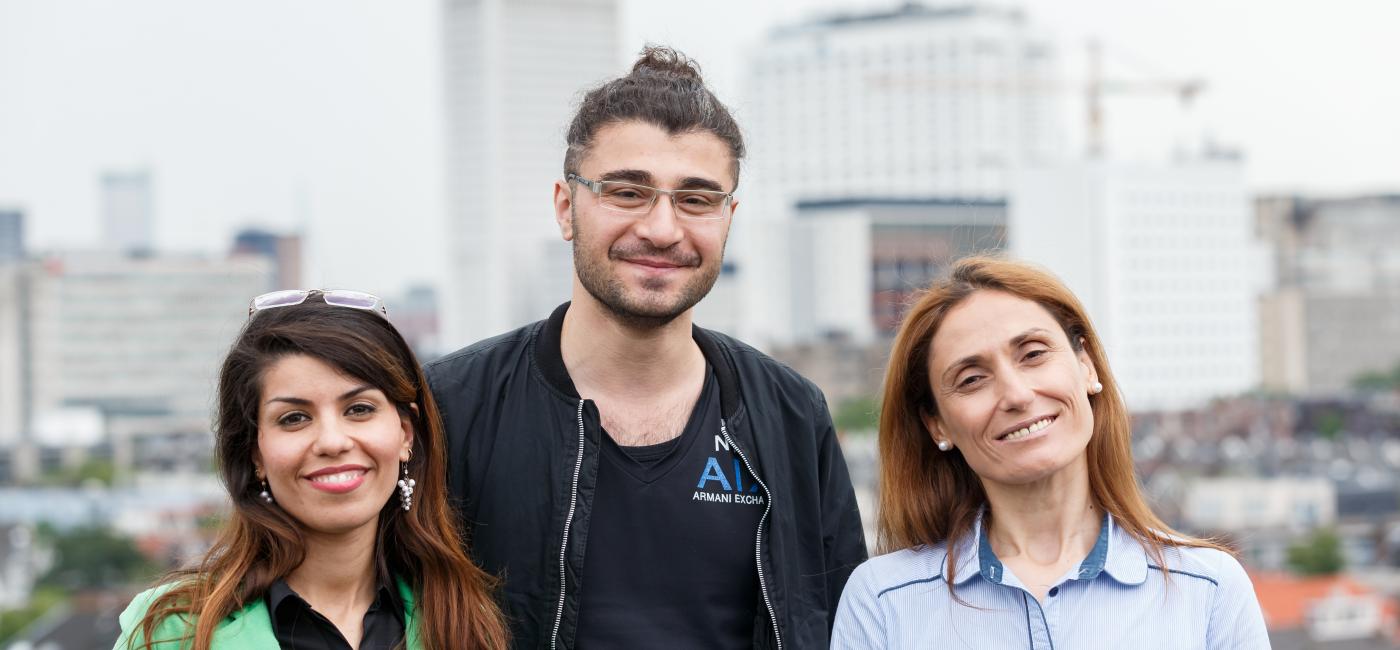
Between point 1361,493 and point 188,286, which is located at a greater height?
point 188,286

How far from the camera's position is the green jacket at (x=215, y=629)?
3.58 meters

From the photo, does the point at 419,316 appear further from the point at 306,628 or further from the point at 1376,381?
the point at 306,628

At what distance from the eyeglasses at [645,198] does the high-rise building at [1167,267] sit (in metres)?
93.8

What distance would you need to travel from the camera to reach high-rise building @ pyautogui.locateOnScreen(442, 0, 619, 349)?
473 feet

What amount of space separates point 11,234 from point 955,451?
137287mm

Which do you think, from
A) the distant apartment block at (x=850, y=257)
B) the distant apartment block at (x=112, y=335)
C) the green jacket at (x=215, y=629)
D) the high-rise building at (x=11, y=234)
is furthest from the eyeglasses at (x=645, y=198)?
the high-rise building at (x=11, y=234)

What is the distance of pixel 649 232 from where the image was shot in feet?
13.5

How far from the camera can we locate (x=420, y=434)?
400 centimetres

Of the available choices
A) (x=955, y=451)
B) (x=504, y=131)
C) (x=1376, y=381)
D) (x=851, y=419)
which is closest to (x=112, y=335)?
(x=504, y=131)

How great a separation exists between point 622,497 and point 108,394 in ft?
364

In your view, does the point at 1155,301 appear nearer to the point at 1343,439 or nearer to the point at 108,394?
the point at 1343,439

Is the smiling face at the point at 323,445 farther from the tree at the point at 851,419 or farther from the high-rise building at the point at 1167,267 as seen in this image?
the high-rise building at the point at 1167,267

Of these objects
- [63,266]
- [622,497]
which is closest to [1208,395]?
[63,266]

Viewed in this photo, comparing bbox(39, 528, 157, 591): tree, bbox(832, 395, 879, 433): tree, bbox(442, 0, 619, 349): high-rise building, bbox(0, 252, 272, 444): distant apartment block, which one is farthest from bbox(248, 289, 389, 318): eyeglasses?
bbox(442, 0, 619, 349): high-rise building
